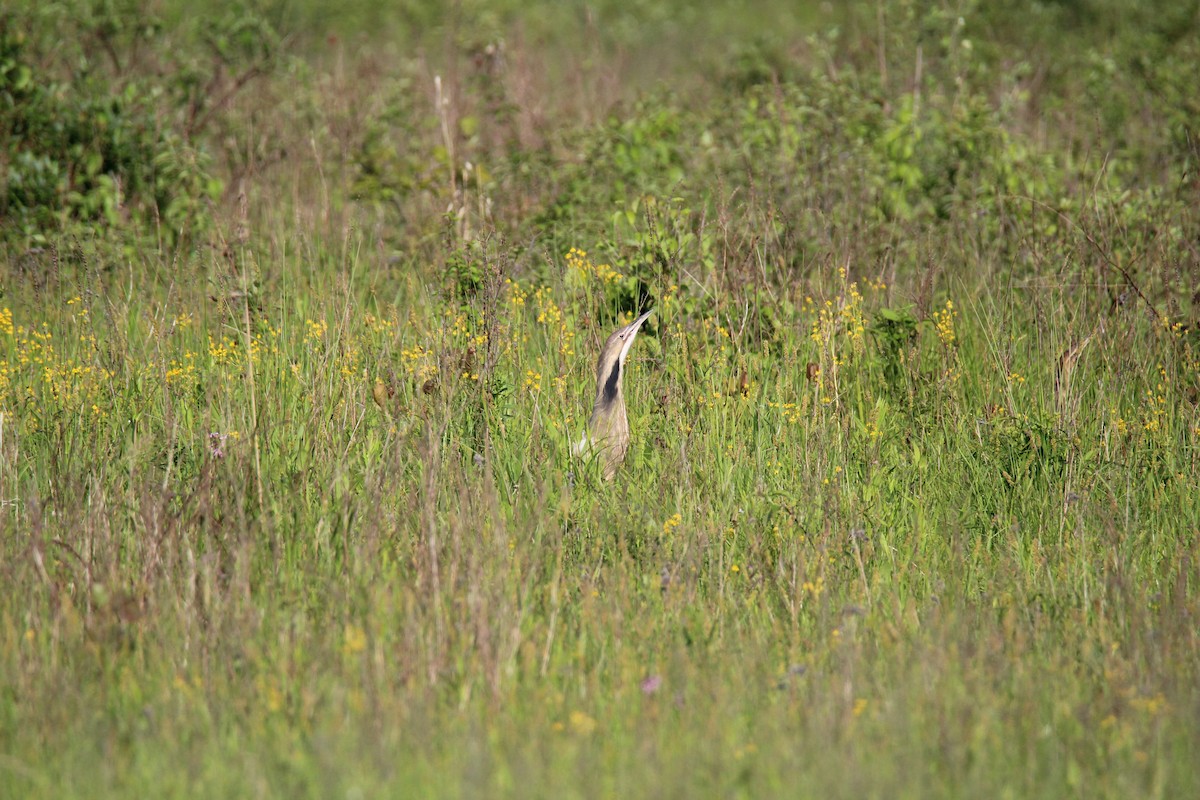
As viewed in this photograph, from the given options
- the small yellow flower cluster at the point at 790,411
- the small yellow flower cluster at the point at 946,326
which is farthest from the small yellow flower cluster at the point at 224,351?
the small yellow flower cluster at the point at 946,326

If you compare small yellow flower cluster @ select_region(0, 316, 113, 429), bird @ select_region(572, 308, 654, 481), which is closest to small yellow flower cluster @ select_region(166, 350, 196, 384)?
small yellow flower cluster @ select_region(0, 316, 113, 429)

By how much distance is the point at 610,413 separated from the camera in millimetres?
4543

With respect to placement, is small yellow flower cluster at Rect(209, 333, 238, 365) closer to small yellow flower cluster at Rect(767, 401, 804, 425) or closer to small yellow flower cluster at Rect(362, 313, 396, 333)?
small yellow flower cluster at Rect(362, 313, 396, 333)

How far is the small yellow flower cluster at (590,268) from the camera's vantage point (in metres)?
5.35

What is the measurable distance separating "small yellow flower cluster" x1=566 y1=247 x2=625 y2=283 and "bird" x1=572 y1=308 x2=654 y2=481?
0.64 metres

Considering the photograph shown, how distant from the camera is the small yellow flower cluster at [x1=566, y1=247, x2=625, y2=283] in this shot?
535 cm

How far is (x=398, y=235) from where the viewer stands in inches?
269

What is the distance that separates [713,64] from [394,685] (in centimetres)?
887

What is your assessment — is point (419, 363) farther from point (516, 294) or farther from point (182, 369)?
point (182, 369)

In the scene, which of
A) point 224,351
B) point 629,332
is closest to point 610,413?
point 629,332

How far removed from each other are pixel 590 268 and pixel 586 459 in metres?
1.29

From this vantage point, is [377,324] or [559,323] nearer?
[377,324]

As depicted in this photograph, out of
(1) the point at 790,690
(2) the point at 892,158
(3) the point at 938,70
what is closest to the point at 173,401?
(1) the point at 790,690

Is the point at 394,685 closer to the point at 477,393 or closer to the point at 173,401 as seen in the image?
the point at 477,393
